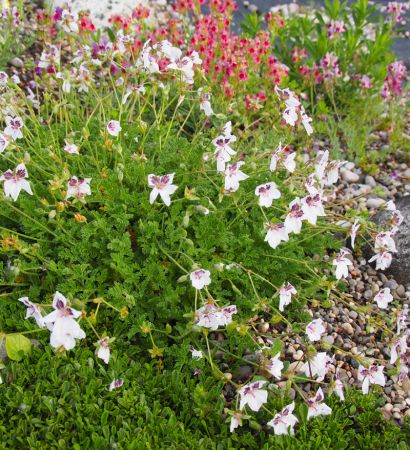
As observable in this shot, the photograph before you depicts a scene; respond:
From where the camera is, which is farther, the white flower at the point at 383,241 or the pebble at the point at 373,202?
the pebble at the point at 373,202

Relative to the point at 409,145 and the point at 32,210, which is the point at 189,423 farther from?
the point at 409,145

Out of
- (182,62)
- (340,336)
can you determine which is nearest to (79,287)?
(182,62)

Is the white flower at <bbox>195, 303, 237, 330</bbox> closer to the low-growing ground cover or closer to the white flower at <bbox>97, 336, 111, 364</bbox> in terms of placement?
the low-growing ground cover

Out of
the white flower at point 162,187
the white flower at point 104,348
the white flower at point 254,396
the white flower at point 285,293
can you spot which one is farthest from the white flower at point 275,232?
the white flower at point 104,348

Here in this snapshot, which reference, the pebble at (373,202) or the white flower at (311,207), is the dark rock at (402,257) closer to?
the pebble at (373,202)

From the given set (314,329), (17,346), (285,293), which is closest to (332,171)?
(285,293)

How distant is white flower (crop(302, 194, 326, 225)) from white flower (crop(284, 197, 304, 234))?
0.02 m

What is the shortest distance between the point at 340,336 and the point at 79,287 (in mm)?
1400

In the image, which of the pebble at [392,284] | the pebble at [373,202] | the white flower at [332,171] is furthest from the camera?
the pebble at [373,202]

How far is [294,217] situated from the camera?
2627mm

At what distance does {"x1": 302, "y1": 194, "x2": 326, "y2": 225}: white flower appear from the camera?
2610 millimetres

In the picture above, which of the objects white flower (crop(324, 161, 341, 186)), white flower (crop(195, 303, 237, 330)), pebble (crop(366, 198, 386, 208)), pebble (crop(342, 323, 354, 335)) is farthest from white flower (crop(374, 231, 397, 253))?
pebble (crop(366, 198, 386, 208))

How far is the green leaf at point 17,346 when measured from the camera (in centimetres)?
272

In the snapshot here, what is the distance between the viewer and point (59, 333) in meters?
2.18
